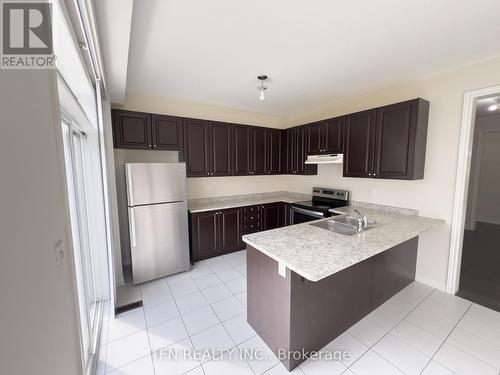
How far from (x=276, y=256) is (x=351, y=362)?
109 cm

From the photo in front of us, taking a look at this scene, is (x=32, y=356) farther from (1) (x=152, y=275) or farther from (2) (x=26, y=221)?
(1) (x=152, y=275)

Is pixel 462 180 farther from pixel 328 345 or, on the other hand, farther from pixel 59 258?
pixel 59 258

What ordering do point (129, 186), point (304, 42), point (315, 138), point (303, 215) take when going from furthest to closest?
point (315, 138)
point (303, 215)
point (129, 186)
point (304, 42)

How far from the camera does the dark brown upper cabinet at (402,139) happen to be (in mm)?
2479

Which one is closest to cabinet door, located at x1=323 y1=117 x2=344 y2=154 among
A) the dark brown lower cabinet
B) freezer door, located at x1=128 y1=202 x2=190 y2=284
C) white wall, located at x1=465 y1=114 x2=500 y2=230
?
the dark brown lower cabinet

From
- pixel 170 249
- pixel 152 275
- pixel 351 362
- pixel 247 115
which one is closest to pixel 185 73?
pixel 247 115

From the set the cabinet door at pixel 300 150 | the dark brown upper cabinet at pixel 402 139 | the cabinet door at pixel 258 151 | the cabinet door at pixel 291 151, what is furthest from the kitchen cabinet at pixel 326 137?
the cabinet door at pixel 258 151

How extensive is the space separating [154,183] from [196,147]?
955 mm

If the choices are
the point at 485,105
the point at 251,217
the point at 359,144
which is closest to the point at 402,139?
the point at 359,144

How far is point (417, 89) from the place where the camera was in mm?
2701

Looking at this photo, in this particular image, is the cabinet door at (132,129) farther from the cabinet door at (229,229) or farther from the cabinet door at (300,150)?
the cabinet door at (300,150)

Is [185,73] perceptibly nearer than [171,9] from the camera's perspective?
No

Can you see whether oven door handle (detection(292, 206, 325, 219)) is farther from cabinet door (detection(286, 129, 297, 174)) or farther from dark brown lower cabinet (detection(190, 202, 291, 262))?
cabinet door (detection(286, 129, 297, 174))

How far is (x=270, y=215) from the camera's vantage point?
4.07 metres
